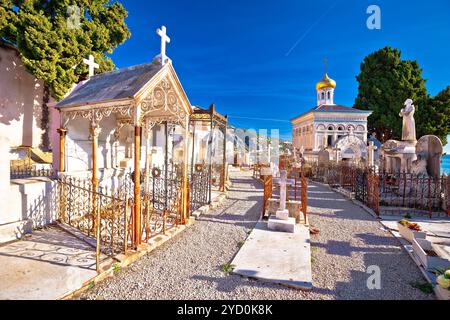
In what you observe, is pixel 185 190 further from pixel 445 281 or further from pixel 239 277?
pixel 445 281

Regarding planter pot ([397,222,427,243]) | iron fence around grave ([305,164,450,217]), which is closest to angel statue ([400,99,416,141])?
iron fence around grave ([305,164,450,217])

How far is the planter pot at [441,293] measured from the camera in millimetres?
3361

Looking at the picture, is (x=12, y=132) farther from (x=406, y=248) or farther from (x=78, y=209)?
(x=406, y=248)

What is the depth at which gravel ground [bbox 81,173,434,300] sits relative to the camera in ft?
11.7

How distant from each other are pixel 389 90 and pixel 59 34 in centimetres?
3849

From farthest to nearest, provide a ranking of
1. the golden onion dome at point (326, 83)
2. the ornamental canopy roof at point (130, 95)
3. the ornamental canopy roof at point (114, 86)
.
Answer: the golden onion dome at point (326, 83) < the ornamental canopy roof at point (114, 86) < the ornamental canopy roof at point (130, 95)

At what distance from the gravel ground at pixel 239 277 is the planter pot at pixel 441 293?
0.39 feet

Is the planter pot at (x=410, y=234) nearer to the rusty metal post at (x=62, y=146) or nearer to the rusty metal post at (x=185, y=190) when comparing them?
the rusty metal post at (x=185, y=190)

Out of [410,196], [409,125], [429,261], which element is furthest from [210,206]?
[409,125]

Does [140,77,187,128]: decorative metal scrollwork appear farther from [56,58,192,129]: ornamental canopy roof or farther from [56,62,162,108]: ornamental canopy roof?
[56,62,162,108]: ornamental canopy roof

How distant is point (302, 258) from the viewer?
4699 mm

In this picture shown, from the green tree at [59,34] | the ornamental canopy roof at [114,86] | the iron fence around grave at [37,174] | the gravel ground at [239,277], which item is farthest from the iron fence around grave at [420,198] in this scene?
the green tree at [59,34]

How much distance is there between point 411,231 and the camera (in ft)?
A: 18.4

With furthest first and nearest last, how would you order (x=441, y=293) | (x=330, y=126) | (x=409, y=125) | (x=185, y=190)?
(x=330, y=126)
(x=409, y=125)
(x=185, y=190)
(x=441, y=293)
